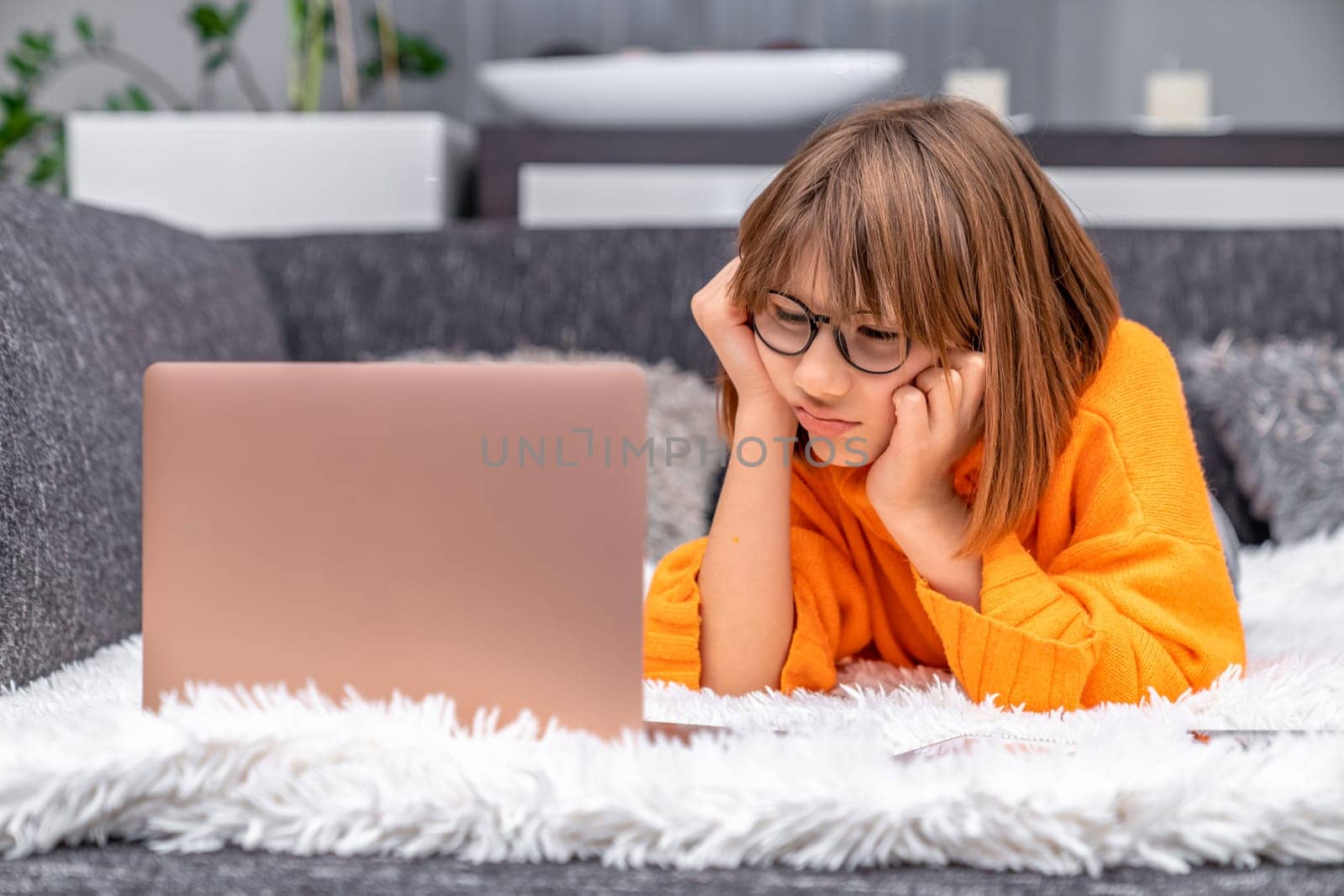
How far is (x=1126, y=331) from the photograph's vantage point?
0.94 m

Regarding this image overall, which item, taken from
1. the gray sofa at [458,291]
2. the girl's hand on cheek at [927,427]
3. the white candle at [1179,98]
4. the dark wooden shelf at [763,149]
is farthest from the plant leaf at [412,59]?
the girl's hand on cheek at [927,427]

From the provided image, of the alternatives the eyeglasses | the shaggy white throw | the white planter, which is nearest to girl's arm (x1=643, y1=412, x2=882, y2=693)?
the eyeglasses

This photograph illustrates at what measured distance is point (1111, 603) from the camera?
81cm

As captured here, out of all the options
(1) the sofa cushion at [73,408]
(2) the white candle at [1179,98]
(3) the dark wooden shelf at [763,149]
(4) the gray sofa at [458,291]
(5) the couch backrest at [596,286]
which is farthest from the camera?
(2) the white candle at [1179,98]

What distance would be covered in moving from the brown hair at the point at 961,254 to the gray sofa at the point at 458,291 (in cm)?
66

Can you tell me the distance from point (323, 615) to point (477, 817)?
0.13 m

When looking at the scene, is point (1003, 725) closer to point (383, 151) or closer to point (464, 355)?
point (464, 355)

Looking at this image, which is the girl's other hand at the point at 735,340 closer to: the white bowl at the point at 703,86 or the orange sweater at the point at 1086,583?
the orange sweater at the point at 1086,583

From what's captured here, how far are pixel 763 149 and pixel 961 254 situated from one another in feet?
4.01

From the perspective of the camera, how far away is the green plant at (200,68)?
2.26 meters

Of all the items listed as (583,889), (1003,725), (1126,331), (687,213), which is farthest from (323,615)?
(687,213)

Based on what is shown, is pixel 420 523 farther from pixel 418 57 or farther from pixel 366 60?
pixel 366 60

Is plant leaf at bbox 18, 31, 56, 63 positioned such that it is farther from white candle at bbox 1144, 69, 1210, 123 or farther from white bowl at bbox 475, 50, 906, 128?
white candle at bbox 1144, 69, 1210, 123

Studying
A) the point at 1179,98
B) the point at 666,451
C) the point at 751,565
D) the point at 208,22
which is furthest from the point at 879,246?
the point at 208,22
